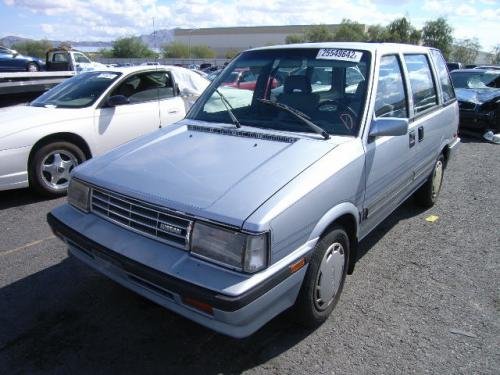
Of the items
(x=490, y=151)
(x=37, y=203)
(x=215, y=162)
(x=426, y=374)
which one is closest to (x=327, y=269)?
(x=426, y=374)

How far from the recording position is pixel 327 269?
2768mm

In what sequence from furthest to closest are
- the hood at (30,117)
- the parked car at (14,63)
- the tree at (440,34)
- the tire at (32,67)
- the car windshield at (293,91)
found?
the tree at (440,34) < the tire at (32,67) < the parked car at (14,63) < the hood at (30,117) < the car windshield at (293,91)

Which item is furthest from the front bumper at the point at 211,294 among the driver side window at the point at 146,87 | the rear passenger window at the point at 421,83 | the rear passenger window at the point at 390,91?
the driver side window at the point at 146,87

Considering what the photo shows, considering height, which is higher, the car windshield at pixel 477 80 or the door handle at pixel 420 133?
the car windshield at pixel 477 80

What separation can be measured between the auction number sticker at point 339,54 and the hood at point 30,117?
3526mm

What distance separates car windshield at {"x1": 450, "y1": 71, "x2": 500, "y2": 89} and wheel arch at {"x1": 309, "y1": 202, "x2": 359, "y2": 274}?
394 inches

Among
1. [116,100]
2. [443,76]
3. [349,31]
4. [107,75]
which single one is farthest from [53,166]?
[349,31]

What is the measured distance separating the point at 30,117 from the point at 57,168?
698mm

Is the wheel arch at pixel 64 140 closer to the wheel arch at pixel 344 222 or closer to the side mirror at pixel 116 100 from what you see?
the side mirror at pixel 116 100

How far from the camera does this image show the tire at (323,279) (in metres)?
2.61

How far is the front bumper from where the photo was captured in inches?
83.4

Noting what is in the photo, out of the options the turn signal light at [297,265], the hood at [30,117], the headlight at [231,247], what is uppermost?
the hood at [30,117]

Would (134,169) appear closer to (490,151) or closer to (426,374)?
(426,374)

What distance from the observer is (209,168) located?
2672mm
